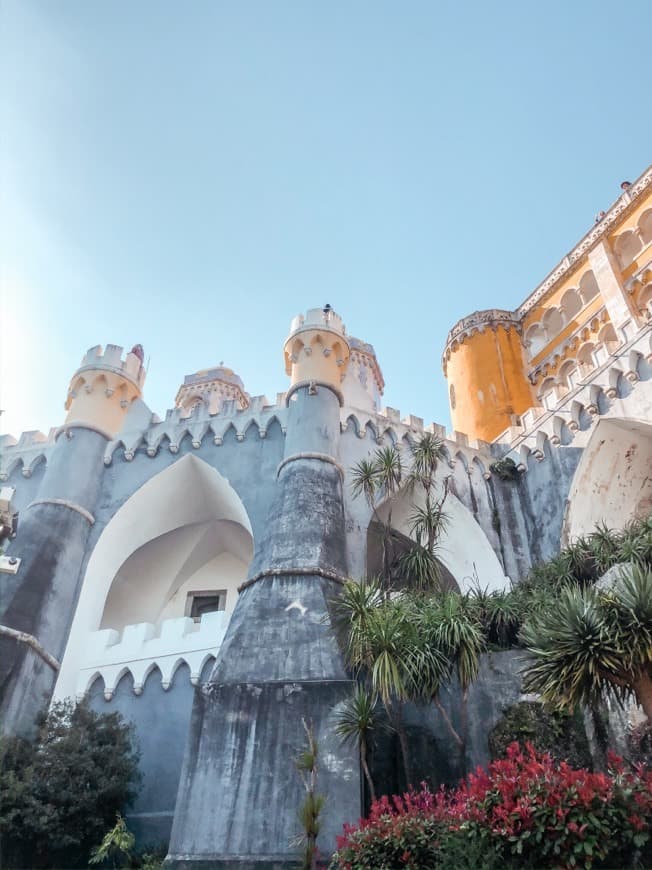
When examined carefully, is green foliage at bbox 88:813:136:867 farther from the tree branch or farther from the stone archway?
the stone archway

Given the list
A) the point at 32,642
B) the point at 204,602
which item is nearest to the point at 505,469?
the point at 204,602

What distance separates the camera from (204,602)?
20750mm

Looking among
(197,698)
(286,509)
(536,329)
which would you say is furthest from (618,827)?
(536,329)

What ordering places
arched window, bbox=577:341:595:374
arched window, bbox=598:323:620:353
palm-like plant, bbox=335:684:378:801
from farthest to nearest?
arched window, bbox=577:341:595:374, arched window, bbox=598:323:620:353, palm-like plant, bbox=335:684:378:801

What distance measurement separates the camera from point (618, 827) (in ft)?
23.2

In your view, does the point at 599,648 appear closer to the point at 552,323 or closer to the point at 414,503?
the point at 414,503

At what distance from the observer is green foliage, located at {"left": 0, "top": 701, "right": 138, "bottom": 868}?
40.0 ft

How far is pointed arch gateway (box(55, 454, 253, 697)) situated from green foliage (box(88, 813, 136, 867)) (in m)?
5.70

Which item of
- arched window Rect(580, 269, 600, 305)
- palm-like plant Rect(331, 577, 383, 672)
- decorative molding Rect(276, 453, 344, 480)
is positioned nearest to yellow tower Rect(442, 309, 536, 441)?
arched window Rect(580, 269, 600, 305)

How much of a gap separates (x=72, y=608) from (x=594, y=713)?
38.0ft

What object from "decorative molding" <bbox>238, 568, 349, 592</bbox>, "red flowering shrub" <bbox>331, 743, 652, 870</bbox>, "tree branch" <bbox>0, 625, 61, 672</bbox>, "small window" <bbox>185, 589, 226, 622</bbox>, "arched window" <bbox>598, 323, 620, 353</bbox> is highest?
"arched window" <bbox>598, 323, 620, 353</bbox>

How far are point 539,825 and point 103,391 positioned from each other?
16.2m

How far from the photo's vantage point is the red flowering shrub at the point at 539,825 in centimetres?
697

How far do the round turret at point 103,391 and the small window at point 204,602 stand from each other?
5.37 meters
